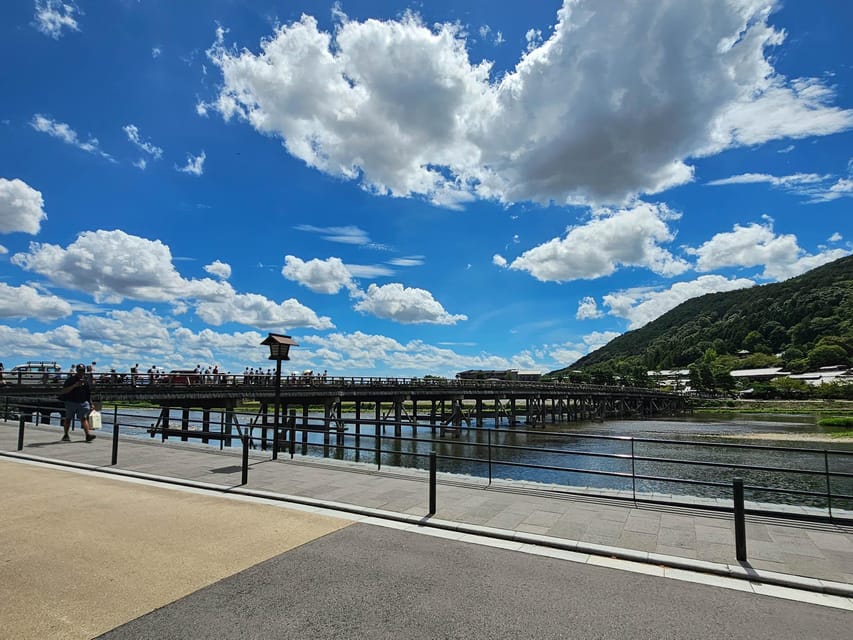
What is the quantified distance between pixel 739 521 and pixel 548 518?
2562 millimetres

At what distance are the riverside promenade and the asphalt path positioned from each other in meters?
0.26

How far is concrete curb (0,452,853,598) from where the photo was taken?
17.0 ft

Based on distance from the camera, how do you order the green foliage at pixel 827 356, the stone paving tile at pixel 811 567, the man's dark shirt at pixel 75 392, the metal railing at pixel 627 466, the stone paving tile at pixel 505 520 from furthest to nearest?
the green foliage at pixel 827 356
the man's dark shirt at pixel 75 392
the metal railing at pixel 627 466
the stone paving tile at pixel 505 520
the stone paving tile at pixel 811 567

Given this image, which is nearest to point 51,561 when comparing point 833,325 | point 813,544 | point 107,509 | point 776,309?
point 107,509

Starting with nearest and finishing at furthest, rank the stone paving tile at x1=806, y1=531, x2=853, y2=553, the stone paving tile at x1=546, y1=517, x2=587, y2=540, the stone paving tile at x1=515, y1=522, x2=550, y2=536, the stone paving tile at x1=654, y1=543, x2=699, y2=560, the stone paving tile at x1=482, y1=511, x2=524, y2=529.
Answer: the stone paving tile at x1=654, y1=543, x2=699, y2=560 < the stone paving tile at x1=806, y1=531, x2=853, y2=553 < the stone paving tile at x1=546, y1=517, x2=587, y2=540 < the stone paving tile at x1=515, y1=522, x2=550, y2=536 < the stone paving tile at x1=482, y1=511, x2=524, y2=529

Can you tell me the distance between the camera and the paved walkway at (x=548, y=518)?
572cm

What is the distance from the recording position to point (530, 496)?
8992 millimetres

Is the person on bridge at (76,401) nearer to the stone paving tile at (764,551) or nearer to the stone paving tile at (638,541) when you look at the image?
the stone paving tile at (638,541)

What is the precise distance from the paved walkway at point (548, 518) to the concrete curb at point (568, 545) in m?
0.01

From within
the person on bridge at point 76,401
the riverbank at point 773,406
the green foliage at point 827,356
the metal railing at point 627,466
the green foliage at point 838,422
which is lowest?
the riverbank at point 773,406

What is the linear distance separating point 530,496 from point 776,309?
237764mm

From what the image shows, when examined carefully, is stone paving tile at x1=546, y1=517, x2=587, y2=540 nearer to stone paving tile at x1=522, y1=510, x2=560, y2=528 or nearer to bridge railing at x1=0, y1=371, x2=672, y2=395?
stone paving tile at x1=522, y1=510, x2=560, y2=528

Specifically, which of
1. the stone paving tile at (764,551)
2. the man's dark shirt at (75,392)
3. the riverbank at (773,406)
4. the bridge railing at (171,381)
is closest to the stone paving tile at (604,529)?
the stone paving tile at (764,551)

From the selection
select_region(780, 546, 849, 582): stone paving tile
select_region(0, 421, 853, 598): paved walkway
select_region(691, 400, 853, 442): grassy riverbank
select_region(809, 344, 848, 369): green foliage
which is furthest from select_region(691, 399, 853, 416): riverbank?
select_region(780, 546, 849, 582): stone paving tile
